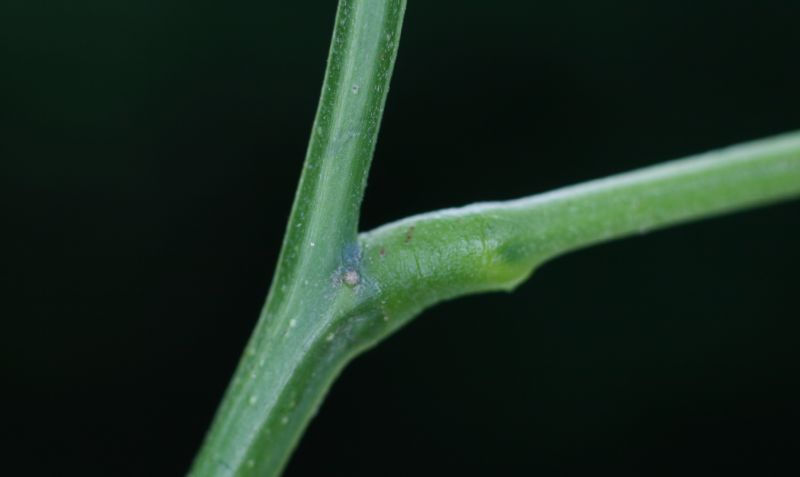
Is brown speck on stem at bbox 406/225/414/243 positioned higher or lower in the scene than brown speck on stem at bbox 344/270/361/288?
higher

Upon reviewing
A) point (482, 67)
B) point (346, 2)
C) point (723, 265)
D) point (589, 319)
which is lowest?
point (589, 319)

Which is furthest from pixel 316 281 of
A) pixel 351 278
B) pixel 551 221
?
pixel 551 221

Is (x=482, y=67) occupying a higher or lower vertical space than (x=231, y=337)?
higher

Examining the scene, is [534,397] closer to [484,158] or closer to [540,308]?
[540,308]

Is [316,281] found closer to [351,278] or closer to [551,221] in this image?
[351,278]

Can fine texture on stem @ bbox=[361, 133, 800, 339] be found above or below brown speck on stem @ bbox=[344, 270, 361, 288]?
above

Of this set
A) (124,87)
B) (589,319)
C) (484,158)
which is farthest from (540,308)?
(124,87)

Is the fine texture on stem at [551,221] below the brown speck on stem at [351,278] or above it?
above
